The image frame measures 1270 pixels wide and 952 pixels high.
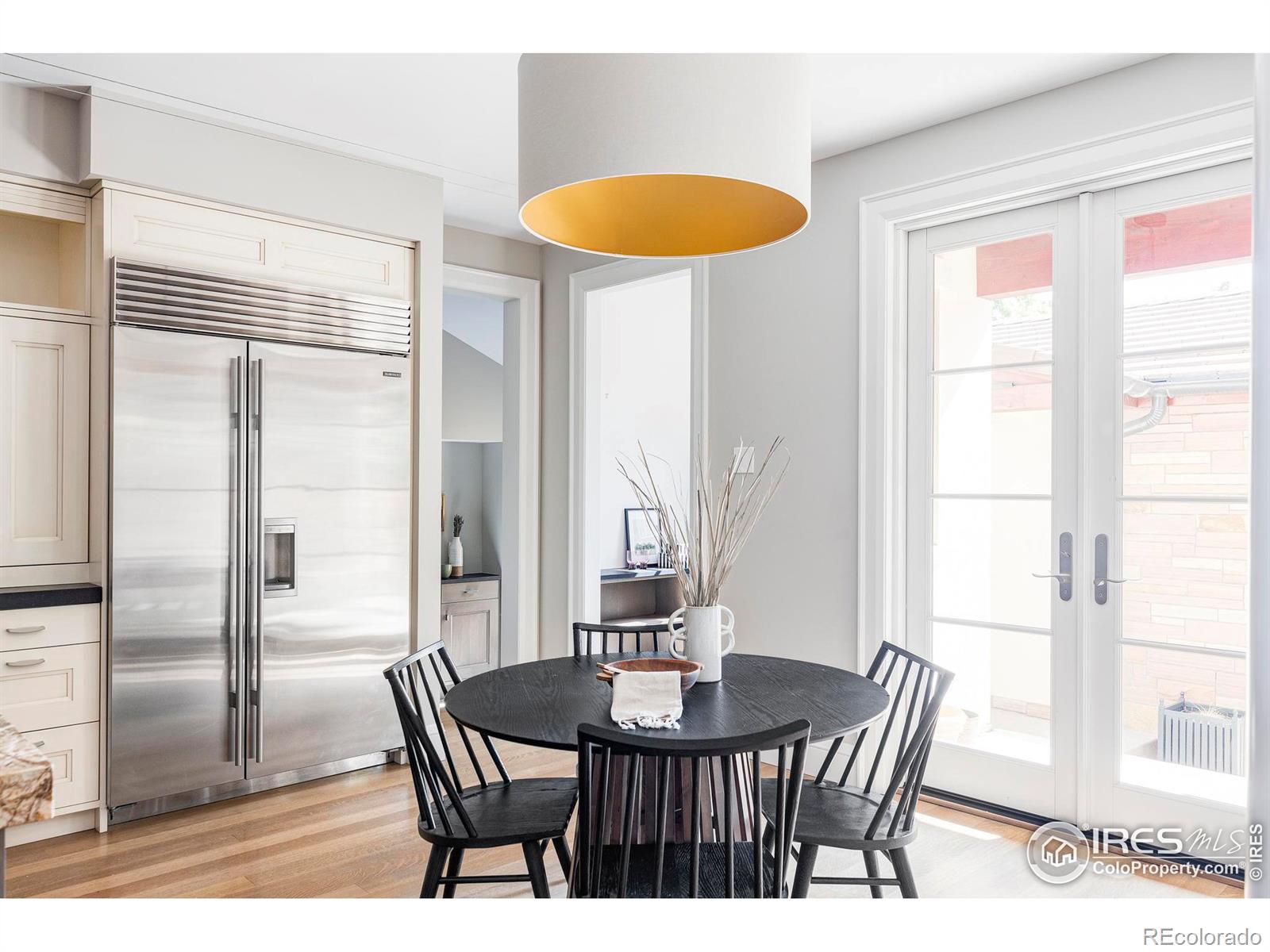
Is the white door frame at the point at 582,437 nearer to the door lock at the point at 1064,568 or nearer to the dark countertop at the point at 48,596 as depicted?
the dark countertop at the point at 48,596

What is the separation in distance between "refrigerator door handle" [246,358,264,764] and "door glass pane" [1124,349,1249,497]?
9.99ft

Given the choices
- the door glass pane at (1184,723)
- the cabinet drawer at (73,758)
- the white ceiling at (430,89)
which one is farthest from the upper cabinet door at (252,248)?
the door glass pane at (1184,723)

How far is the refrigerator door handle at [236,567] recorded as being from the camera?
3266mm

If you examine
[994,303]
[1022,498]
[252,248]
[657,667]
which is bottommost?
[657,667]

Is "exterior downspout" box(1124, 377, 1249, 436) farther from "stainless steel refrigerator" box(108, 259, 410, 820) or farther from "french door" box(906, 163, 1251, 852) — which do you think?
"stainless steel refrigerator" box(108, 259, 410, 820)

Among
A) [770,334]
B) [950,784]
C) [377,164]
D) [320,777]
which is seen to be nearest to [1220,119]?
[770,334]

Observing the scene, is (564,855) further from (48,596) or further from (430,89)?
(430,89)

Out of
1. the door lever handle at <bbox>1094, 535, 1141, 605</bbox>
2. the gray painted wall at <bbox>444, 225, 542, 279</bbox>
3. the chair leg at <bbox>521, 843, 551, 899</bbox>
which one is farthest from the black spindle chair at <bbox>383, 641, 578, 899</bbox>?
the gray painted wall at <bbox>444, 225, 542, 279</bbox>

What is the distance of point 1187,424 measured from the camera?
2.70 m

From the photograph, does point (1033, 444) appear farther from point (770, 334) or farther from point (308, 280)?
point (308, 280)

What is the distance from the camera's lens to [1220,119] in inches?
99.6

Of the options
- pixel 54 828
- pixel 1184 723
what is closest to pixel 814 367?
pixel 1184 723

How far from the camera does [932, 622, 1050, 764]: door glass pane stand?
301cm

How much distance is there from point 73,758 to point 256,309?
1.69m
